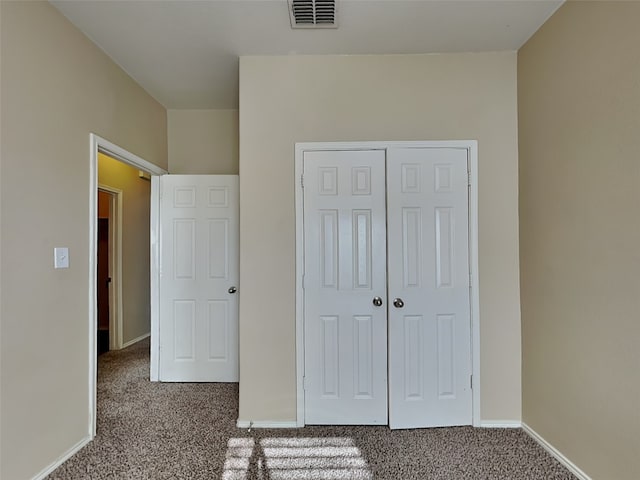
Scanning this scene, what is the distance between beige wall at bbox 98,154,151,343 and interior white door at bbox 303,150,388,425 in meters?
3.07

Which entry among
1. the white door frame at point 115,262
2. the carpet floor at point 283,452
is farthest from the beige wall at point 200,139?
the carpet floor at point 283,452

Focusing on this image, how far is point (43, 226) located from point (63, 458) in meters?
1.40

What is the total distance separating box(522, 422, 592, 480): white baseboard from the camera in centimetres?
198

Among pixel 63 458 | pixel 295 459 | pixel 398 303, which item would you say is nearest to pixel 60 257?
pixel 63 458

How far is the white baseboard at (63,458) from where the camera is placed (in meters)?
1.99

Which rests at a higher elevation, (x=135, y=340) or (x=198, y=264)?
(x=198, y=264)

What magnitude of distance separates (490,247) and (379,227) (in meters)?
0.82

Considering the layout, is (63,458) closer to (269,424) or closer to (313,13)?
(269,424)

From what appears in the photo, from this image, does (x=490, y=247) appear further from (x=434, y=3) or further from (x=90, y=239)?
(x=90, y=239)

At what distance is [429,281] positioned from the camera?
8.48 ft

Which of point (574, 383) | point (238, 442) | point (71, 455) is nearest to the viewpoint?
point (574, 383)

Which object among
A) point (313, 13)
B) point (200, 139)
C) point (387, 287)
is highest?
point (313, 13)

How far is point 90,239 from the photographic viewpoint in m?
2.40

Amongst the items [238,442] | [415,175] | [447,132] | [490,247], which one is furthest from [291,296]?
[447,132]
